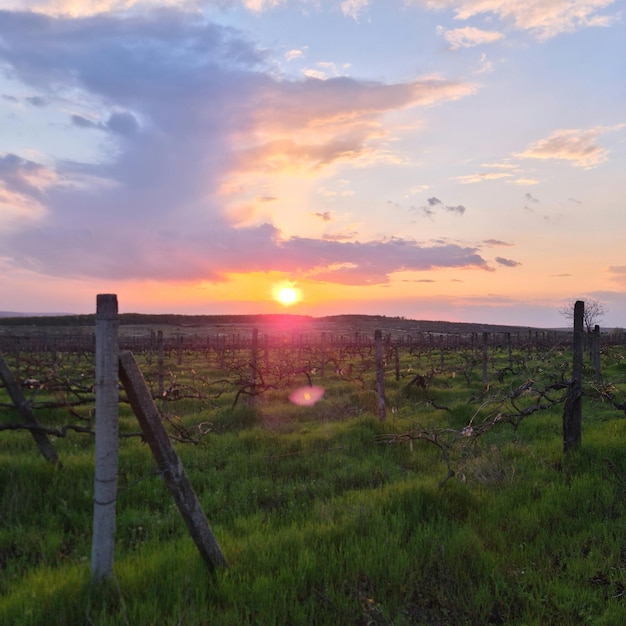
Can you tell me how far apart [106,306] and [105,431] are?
919 millimetres

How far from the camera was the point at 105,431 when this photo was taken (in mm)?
3365

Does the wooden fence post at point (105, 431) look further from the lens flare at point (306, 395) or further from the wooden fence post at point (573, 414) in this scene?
the lens flare at point (306, 395)

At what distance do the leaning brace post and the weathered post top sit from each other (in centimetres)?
30

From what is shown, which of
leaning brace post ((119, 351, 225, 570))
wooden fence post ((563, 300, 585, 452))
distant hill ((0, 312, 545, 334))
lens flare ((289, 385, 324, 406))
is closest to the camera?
leaning brace post ((119, 351, 225, 570))

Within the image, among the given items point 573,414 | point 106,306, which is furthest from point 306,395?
point 106,306

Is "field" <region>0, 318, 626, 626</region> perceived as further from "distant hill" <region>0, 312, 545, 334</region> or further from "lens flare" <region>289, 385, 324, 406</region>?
"distant hill" <region>0, 312, 545, 334</region>

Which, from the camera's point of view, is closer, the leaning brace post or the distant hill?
the leaning brace post

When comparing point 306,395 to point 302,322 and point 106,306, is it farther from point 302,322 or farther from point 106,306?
point 302,322

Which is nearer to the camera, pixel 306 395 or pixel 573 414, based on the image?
pixel 573 414

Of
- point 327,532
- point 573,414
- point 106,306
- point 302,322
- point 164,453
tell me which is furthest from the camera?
point 302,322

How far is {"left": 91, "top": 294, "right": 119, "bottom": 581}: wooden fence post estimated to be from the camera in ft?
10.8

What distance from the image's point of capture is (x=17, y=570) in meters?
4.36

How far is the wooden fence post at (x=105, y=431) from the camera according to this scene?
3293 mm

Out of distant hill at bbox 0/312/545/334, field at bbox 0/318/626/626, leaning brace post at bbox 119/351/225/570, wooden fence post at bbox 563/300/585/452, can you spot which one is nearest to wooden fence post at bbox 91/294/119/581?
leaning brace post at bbox 119/351/225/570
